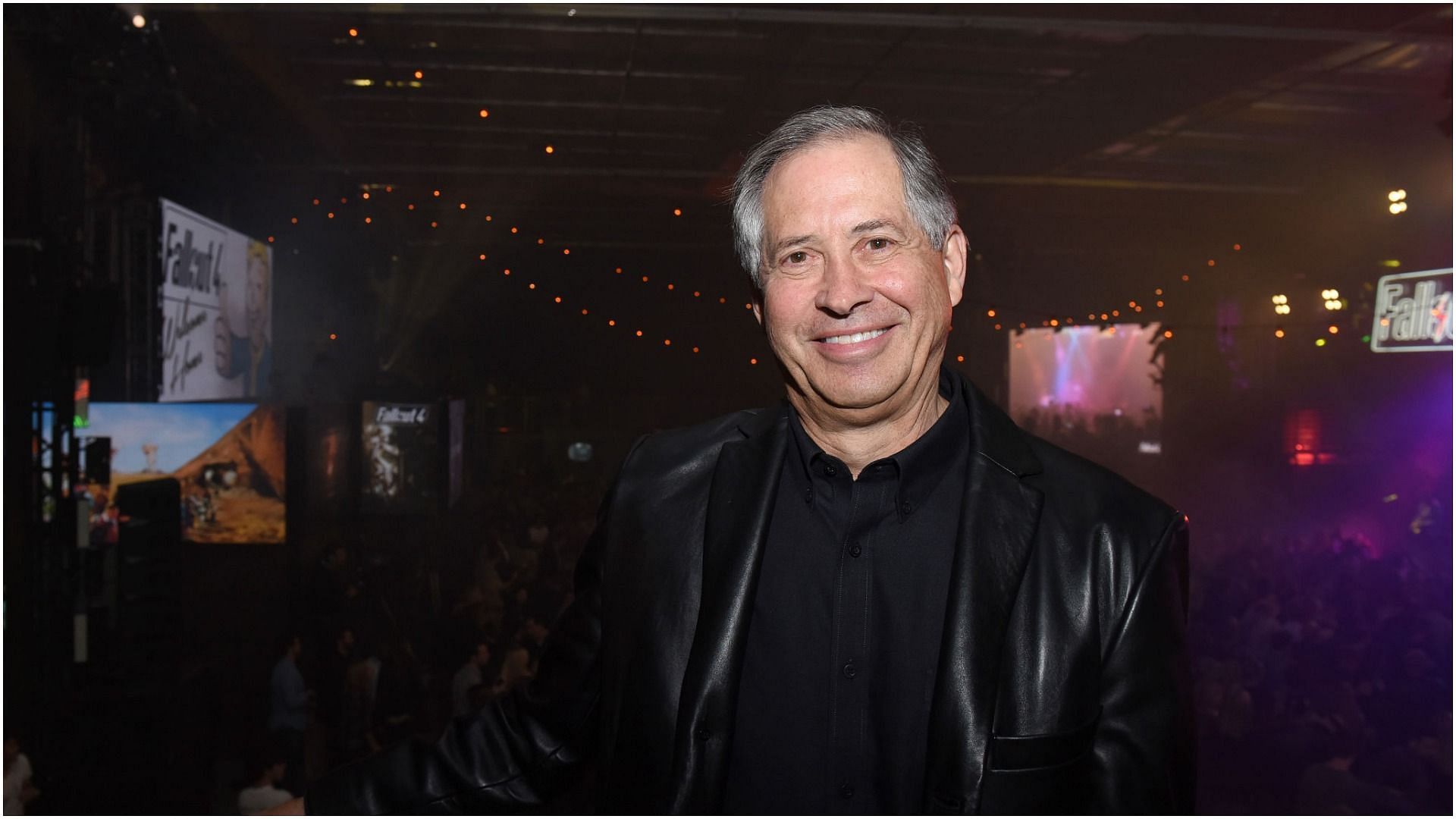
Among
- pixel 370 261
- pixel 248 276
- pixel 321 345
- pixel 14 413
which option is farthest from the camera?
pixel 370 261

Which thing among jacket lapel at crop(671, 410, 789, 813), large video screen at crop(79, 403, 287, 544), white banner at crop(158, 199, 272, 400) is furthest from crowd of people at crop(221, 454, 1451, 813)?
jacket lapel at crop(671, 410, 789, 813)

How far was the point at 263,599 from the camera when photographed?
8633mm

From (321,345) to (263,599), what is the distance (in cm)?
300

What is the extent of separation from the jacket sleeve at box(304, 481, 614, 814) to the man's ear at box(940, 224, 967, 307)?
0.71 metres

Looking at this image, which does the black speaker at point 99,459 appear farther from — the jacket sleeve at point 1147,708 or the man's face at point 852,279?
the jacket sleeve at point 1147,708

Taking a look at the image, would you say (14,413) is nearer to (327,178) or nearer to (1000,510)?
(327,178)

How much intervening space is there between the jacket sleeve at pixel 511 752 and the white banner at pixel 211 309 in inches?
235

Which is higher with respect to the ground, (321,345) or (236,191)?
(236,191)

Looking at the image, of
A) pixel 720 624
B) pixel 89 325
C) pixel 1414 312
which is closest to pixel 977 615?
pixel 720 624

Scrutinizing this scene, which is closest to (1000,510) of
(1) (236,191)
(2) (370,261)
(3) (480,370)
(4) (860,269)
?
(4) (860,269)

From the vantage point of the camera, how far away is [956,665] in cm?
127

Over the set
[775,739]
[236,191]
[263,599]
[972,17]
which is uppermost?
[972,17]

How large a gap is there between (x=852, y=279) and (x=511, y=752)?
36.3 inches

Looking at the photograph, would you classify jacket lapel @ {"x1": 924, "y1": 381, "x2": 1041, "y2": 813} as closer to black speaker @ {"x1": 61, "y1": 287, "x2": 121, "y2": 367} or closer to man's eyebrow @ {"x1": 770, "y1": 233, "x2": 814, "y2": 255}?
man's eyebrow @ {"x1": 770, "y1": 233, "x2": 814, "y2": 255}
